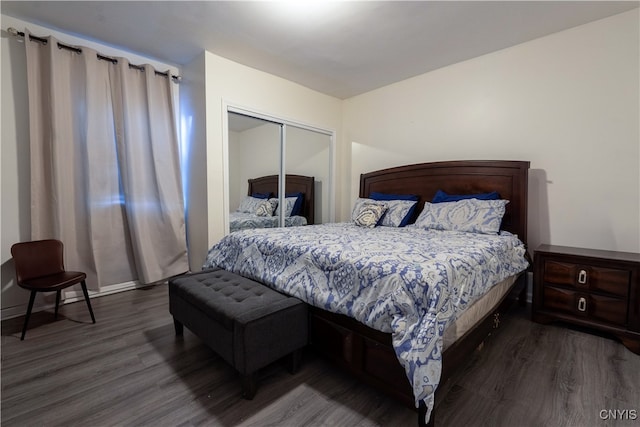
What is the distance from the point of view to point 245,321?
4.96ft

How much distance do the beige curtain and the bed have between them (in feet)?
3.52

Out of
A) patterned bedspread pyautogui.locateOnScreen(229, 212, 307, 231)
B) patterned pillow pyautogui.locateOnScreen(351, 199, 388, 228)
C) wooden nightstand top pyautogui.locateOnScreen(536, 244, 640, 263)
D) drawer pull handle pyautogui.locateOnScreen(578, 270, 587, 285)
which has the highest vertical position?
patterned pillow pyautogui.locateOnScreen(351, 199, 388, 228)

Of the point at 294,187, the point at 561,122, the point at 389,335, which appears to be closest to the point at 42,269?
the point at 294,187

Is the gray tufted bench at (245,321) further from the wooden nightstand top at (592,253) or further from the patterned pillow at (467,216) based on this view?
the wooden nightstand top at (592,253)

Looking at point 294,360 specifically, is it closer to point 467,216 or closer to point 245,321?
point 245,321

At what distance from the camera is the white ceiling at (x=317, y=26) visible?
2.32 meters

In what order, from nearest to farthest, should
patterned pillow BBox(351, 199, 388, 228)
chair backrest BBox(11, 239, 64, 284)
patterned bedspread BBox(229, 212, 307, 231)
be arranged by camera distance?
chair backrest BBox(11, 239, 64, 284) → patterned pillow BBox(351, 199, 388, 228) → patterned bedspread BBox(229, 212, 307, 231)

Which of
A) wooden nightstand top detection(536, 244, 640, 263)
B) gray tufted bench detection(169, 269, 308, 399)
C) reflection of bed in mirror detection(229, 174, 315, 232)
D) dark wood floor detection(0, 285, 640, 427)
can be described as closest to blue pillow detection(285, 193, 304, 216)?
reflection of bed in mirror detection(229, 174, 315, 232)

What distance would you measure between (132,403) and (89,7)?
2.95m

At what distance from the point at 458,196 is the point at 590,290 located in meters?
1.31

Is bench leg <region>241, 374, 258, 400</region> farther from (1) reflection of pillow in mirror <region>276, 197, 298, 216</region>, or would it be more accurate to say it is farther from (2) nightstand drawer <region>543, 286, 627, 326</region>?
(1) reflection of pillow in mirror <region>276, 197, 298, 216</region>

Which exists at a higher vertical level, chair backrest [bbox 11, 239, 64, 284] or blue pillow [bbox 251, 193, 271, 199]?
blue pillow [bbox 251, 193, 271, 199]

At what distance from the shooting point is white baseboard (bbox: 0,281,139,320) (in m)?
2.53

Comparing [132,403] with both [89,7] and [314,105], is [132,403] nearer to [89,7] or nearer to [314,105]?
[89,7]
